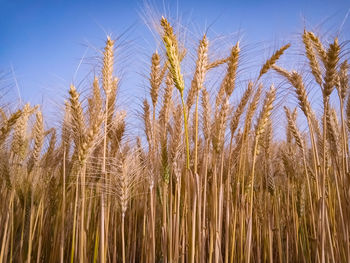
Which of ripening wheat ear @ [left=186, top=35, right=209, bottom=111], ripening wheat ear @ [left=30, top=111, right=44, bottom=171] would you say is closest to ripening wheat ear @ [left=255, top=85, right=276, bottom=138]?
ripening wheat ear @ [left=186, top=35, right=209, bottom=111]

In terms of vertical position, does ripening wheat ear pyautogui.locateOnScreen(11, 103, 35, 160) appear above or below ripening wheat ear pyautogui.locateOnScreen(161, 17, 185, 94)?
below

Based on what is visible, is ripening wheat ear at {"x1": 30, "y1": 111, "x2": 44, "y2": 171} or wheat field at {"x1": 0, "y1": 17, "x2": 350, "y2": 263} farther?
ripening wheat ear at {"x1": 30, "y1": 111, "x2": 44, "y2": 171}

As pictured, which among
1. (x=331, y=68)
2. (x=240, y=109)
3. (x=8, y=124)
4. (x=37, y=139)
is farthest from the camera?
(x=37, y=139)

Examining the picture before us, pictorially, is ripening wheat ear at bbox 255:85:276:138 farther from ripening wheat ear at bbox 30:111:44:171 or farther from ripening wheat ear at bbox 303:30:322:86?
ripening wheat ear at bbox 30:111:44:171

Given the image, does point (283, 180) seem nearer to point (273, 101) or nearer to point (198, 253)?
point (273, 101)

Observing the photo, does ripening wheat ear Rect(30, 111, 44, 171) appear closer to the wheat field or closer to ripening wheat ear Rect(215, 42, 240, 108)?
the wheat field

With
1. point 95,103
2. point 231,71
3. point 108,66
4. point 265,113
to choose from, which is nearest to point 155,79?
point 108,66

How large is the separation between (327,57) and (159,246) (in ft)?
7.04

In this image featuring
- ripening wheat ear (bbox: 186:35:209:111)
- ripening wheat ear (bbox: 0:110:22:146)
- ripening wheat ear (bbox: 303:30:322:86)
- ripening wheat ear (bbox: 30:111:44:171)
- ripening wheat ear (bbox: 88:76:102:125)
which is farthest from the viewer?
ripening wheat ear (bbox: 30:111:44:171)

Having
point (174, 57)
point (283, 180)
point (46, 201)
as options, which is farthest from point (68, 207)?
point (283, 180)

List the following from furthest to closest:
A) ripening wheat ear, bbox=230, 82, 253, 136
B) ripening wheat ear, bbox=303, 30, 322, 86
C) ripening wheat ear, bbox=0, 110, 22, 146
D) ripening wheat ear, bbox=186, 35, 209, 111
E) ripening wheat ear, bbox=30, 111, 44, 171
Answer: ripening wheat ear, bbox=30, 111, 44, 171
ripening wheat ear, bbox=0, 110, 22, 146
ripening wheat ear, bbox=230, 82, 253, 136
ripening wheat ear, bbox=303, 30, 322, 86
ripening wheat ear, bbox=186, 35, 209, 111

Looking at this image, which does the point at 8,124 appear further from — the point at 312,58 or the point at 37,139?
the point at 312,58

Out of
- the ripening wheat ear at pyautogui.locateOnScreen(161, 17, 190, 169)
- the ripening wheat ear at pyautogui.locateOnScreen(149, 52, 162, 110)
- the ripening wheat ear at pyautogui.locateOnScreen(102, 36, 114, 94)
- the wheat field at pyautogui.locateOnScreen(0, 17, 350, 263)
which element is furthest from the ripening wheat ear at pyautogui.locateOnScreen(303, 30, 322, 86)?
the ripening wheat ear at pyautogui.locateOnScreen(102, 36, 114, 94)

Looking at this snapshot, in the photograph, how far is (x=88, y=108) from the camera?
208 centimetres
